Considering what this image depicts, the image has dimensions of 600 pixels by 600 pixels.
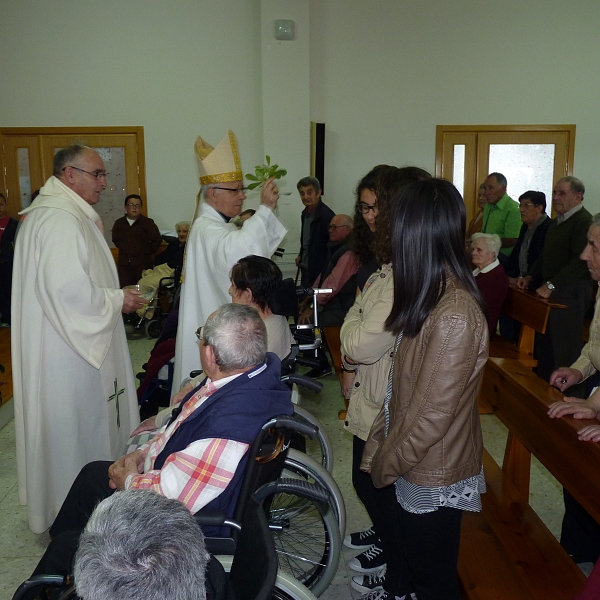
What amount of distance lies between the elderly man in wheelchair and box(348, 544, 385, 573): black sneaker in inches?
32.0

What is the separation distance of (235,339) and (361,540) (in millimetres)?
1142

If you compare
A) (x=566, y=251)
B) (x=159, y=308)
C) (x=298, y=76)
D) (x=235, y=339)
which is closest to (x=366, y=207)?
(x=235, y=339)

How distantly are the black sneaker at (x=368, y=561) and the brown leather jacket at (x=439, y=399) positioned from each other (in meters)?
0.86

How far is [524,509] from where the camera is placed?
2.08 m

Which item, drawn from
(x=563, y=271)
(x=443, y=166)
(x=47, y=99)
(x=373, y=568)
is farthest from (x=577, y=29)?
(x=373, y=568)

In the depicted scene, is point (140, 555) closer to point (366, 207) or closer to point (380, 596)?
point (380, 596)

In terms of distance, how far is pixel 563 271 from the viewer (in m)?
4.30

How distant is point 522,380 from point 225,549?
114 centimetres

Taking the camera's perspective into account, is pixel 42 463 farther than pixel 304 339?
No

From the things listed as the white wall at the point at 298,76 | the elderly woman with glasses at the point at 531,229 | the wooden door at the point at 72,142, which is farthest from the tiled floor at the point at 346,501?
the wooden door at the point at 72,142

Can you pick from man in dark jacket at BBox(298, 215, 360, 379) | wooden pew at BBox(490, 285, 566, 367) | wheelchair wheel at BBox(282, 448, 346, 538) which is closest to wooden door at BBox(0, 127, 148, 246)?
man in dark jacket at BBox(298, 215, 360, 379)

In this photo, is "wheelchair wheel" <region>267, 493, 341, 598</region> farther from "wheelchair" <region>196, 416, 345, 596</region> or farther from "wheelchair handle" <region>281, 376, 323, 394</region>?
"wheelchair handle" <region>281, 376, 323, 394</region>

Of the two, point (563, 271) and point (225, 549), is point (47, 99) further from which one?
point (225, 549)

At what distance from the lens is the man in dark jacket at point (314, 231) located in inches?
221
